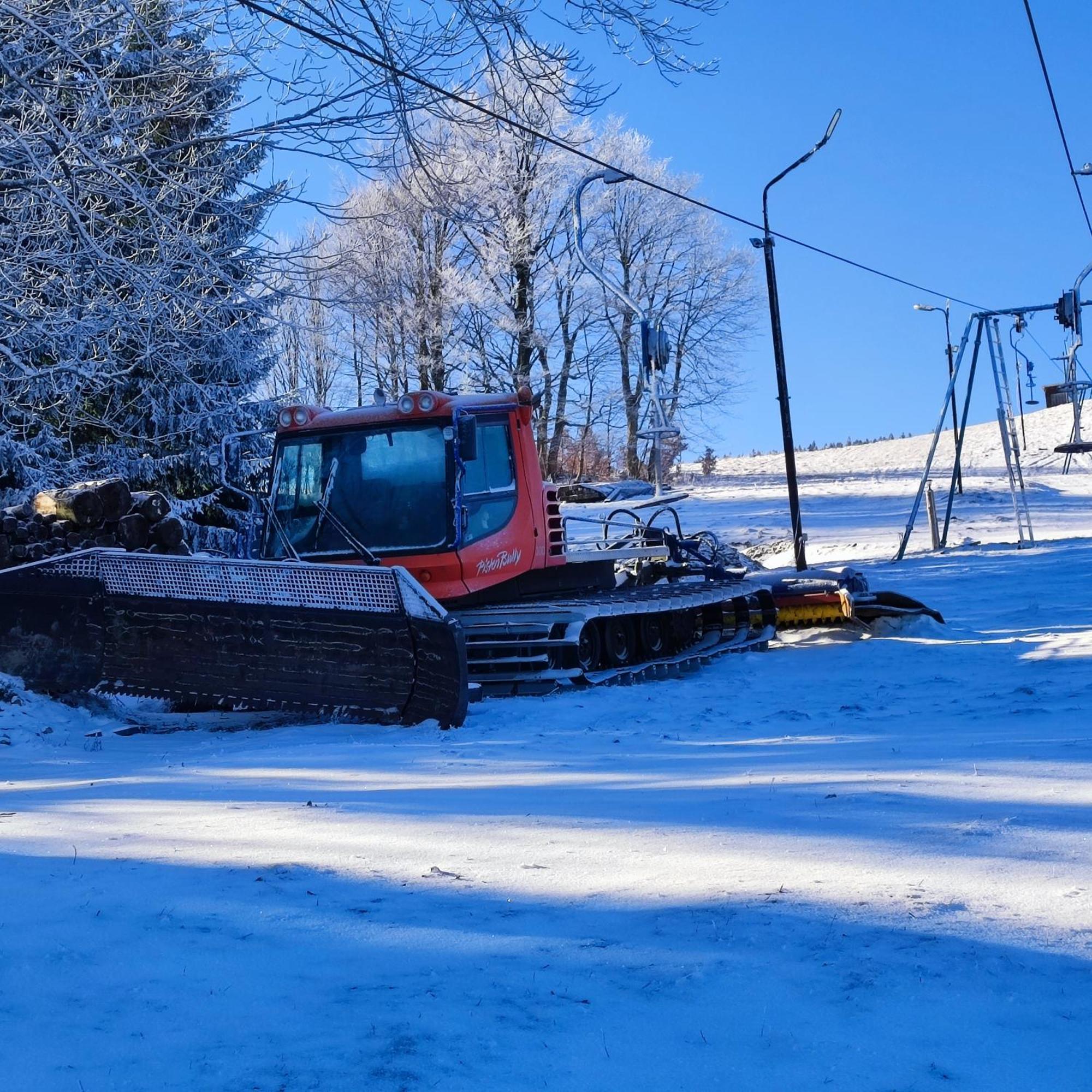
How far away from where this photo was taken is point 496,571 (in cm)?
977

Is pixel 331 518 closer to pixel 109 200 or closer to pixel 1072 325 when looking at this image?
pixel 109 200

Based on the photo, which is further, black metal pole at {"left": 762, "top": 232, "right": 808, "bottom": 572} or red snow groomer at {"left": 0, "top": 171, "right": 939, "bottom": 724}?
black metal pole at {"left": 762, "top": 232, "right": 808, "bottom": 572}

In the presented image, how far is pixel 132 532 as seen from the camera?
12031 millimetres

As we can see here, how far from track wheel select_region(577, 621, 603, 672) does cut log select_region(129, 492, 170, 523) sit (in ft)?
15.5

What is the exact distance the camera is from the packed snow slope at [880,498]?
27.4 m

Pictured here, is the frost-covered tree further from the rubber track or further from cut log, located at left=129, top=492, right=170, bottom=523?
→ the rubber track

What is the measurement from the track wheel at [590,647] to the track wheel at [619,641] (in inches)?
2.9

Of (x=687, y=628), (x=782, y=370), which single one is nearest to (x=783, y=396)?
(x=782, y=370)

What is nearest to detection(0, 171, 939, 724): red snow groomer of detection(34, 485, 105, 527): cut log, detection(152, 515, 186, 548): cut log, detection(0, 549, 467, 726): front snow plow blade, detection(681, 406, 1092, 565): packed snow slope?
detection(0, 549, 467, 726): front snow plow blade

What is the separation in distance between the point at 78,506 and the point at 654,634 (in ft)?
18.8

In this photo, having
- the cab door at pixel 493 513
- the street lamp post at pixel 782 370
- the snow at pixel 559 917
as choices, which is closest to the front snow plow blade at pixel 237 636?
the snow at pixel 559 917

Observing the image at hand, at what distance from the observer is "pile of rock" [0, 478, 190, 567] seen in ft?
38.9

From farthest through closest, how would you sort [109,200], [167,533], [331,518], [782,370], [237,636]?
[782,370] → [167,533] → [331,518] → [109,200] → [237,636]

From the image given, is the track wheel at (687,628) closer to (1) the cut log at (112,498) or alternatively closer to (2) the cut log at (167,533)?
(2) the cut log at (167,533)
